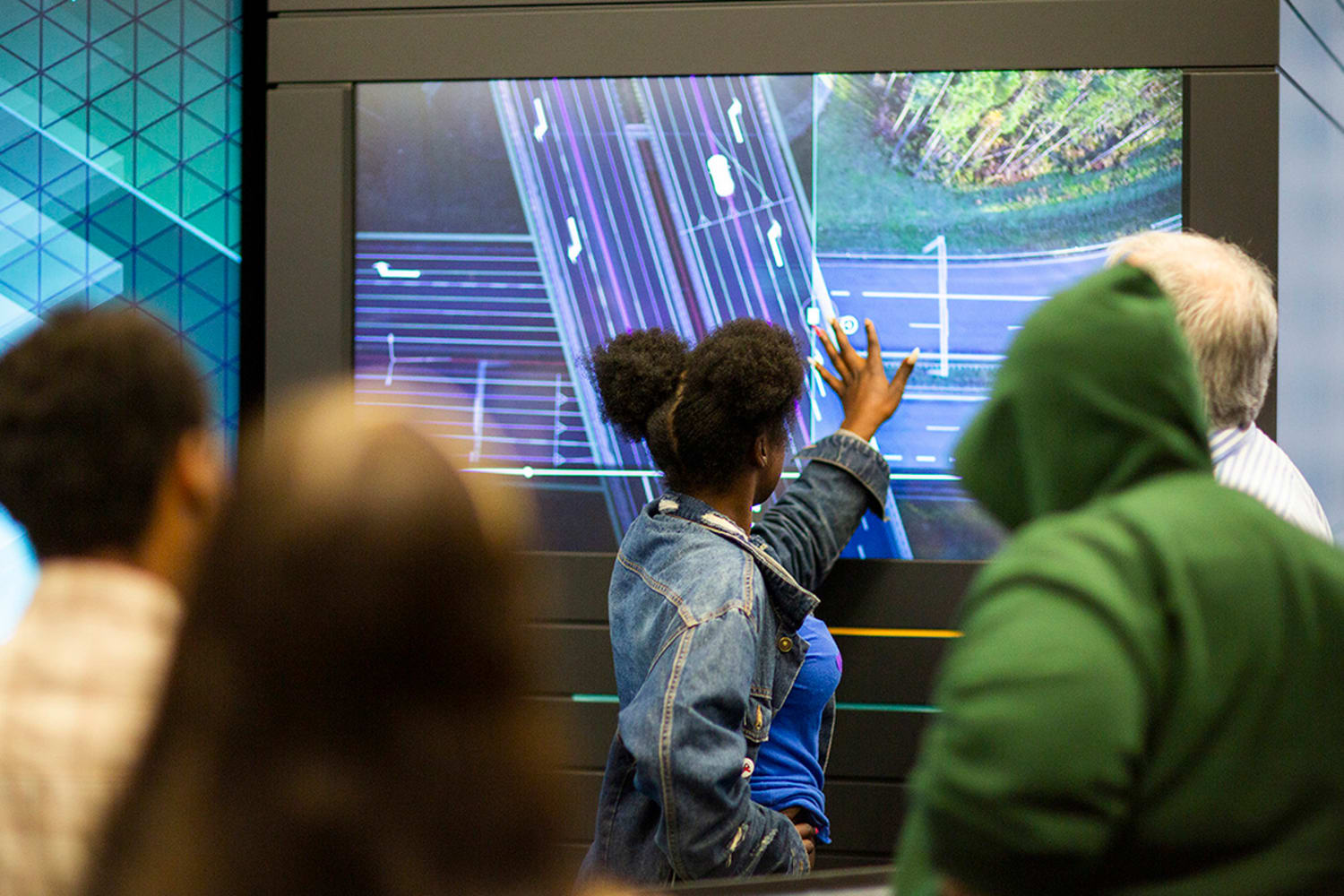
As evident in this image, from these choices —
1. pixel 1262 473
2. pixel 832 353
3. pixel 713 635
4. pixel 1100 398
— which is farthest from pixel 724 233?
pixel 1100 398

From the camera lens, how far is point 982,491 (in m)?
1.01

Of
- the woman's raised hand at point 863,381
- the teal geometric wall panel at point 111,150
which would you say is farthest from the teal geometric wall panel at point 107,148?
the woman's raised hand at point 863,381

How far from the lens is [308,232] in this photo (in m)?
2.85

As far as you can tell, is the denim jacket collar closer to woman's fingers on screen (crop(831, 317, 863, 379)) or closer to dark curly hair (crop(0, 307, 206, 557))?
woman's fingers on screen (crop(831, 317, 863, 379))

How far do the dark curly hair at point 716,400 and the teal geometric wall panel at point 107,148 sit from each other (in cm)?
131

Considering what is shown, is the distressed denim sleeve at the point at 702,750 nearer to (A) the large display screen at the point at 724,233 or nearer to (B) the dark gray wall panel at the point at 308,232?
(A) the large display screen at the point at 724,233

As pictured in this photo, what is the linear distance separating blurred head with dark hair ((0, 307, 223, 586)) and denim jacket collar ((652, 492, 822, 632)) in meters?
0.99

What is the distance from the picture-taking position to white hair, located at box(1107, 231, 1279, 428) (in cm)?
162

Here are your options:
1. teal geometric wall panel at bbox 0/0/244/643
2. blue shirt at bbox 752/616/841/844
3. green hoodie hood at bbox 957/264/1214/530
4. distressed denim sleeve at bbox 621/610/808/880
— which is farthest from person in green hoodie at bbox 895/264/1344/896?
teal geometric wall panel at bbox 0/0/244/643

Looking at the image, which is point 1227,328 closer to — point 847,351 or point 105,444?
point 847,351

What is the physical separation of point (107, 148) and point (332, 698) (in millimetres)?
2731

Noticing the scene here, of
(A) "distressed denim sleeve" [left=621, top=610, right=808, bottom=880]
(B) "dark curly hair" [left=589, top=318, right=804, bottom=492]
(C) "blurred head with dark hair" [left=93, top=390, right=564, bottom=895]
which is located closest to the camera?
(C) "blurred head with dark hair" [left=93, top=390, right=564, bottom=895]

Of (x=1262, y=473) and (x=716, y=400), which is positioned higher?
(x=716, y=400)

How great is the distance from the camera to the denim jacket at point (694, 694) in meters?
1.78
